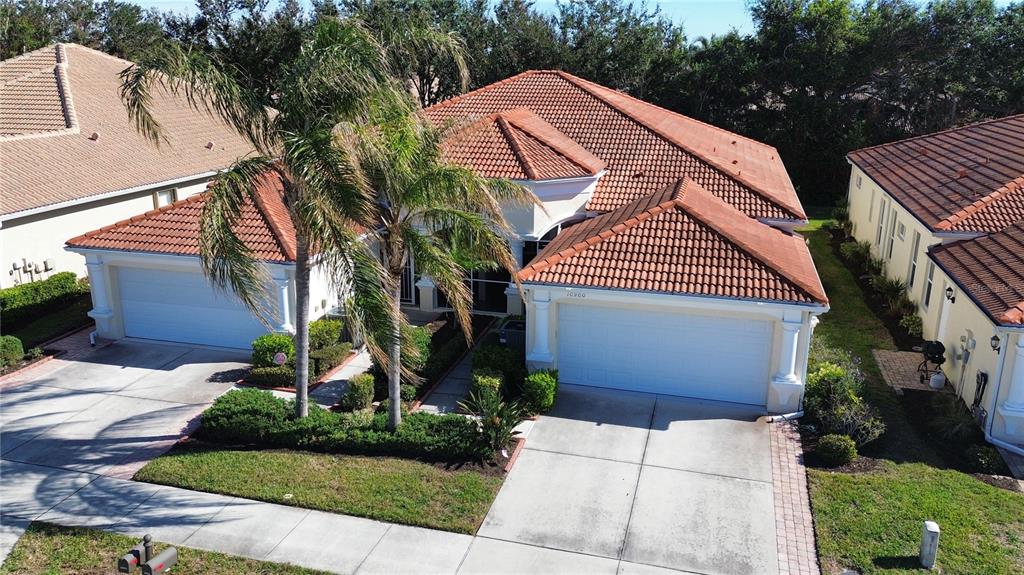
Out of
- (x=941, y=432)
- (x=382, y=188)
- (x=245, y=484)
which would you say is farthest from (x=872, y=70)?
(x=245, y=484)

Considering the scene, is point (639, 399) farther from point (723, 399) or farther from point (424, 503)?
point (424, 503)

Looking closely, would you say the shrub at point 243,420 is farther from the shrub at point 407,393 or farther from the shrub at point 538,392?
the shrub at point 538,392

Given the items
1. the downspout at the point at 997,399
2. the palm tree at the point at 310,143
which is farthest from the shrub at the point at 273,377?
the downspout at the point at 997,399

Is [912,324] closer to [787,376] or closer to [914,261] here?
[914,261]

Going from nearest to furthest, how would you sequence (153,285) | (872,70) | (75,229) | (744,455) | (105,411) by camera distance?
(744,455)
(105,411)
(153,285)
(75,229)
(872,70)

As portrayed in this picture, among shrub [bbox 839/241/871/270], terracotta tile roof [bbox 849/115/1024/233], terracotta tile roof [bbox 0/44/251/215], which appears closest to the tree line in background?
terracotta tile roof [bbox 0/44/251/215]

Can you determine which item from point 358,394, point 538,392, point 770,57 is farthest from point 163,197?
point 770,57

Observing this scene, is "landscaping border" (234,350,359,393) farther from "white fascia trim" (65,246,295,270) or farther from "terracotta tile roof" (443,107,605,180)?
"terracotta tile roof" (443,107,605,180)
